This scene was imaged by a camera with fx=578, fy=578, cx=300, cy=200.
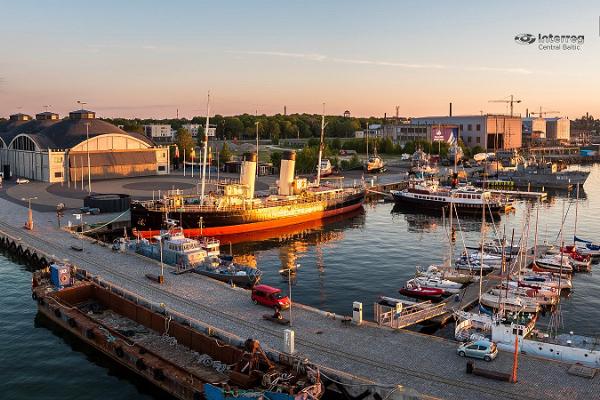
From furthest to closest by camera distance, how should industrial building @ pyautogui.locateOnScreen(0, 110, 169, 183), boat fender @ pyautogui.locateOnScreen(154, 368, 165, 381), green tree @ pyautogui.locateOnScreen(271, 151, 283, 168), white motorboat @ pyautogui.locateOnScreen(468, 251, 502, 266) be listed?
green tree @ pyautogui.locateOnScreen(271, 151, 283, 168), industrial building @ pyautogui.locateOnScreen(0, 110, 169, 183), white motorboat @ pyautogui.locateOnScreen(468, 251, 502, 266), boat fender @ pyautogui.locateOnScreen(154, 368, 165, 381)

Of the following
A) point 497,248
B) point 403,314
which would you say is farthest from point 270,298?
point 497,248

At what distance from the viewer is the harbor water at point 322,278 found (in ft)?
107

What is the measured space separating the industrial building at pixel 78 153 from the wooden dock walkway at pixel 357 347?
64822 millimetres

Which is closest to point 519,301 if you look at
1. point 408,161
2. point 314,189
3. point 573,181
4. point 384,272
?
point 384,272

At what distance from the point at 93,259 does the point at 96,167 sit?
63.2 m

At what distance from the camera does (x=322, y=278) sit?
5269 cm

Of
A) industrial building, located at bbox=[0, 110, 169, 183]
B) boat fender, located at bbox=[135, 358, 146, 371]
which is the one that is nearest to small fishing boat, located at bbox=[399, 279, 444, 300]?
boat fender, located at bbox=[135, 358, 146, 371]

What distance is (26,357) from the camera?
3509cm

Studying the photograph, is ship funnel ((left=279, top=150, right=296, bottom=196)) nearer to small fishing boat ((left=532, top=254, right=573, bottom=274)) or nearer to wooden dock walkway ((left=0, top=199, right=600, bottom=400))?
small fishing boat ((left=532, top=254, right=573, bottom=274))

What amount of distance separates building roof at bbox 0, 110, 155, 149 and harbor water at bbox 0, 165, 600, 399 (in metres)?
53.3

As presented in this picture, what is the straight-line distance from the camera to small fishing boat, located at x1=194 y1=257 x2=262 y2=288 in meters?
46.8

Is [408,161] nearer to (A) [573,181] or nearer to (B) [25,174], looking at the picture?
(A) [573,181]

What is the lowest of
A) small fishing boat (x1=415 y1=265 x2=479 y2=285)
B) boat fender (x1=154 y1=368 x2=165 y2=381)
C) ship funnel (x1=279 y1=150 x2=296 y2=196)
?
boat fender (x1=154 y1=368 x2=165 y2=381)

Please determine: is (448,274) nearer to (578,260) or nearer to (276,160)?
(578,260)
